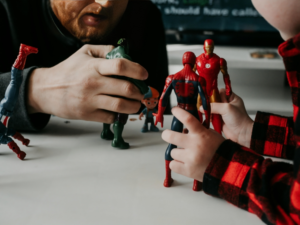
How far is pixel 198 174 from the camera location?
0.44 metres

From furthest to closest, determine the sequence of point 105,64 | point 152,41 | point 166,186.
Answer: point 152,41, point 105,64, point 166,186

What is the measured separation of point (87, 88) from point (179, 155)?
260 mm

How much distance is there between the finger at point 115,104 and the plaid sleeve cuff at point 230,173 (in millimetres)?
240

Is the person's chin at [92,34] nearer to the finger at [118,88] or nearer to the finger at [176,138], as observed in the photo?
the finger at [118,88]

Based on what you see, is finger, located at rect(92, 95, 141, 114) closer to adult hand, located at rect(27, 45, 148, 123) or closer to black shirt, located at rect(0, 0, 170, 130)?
adult hand, located at rect(27, 45, 148, 123)

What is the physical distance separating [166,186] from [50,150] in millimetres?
266

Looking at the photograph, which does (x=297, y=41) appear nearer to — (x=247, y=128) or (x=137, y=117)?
(x=247, y=128)

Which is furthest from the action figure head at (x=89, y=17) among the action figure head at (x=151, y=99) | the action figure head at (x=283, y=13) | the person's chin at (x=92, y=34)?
the action figure head at (x=283, y=13)

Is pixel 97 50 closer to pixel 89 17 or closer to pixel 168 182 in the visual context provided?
pixel 89 17

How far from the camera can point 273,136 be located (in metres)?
0.57

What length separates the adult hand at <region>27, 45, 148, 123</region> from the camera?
578mm

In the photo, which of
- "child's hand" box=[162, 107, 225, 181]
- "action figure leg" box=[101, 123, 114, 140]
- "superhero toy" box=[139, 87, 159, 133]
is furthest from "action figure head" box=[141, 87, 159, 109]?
"child's hand" box=[162, 107, 225, 181]

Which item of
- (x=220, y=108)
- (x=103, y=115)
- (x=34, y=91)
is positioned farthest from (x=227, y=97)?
(x=34, y=91)

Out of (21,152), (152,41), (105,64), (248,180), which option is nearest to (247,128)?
(248,180)
